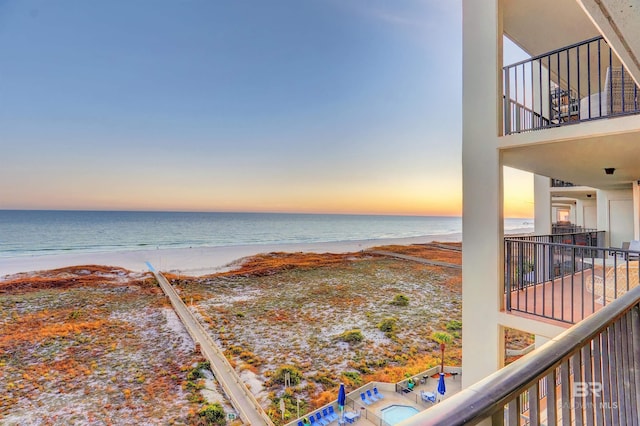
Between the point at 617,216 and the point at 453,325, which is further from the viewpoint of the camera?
the point at 453,325

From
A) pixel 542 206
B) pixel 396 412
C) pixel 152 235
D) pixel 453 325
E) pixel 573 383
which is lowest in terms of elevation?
pixel 453 325

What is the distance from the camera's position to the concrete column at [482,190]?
10.7 feet

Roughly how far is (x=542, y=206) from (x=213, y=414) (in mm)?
9929

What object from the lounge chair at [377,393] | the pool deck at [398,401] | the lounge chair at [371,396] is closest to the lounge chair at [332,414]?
the pool deck at [398,401]

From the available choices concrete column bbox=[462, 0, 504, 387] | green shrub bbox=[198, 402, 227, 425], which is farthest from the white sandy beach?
concrete column bbox=[462, 0, 504, 387]

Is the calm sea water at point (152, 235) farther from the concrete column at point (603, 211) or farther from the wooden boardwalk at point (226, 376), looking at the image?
the concrete column at point (603, 211)

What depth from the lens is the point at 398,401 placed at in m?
6.91

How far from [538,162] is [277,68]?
15016 mm

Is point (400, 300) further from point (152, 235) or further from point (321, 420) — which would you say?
point (152, 235)

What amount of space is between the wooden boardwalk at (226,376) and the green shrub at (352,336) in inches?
174

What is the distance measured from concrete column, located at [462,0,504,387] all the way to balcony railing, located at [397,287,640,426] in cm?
229

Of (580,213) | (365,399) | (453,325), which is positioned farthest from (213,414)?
(580,213)

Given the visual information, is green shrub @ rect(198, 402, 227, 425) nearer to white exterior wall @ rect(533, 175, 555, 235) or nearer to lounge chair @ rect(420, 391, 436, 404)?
lounge chair @ rect(420, 391, 436, 404)

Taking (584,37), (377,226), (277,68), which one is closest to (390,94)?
(277,68)
